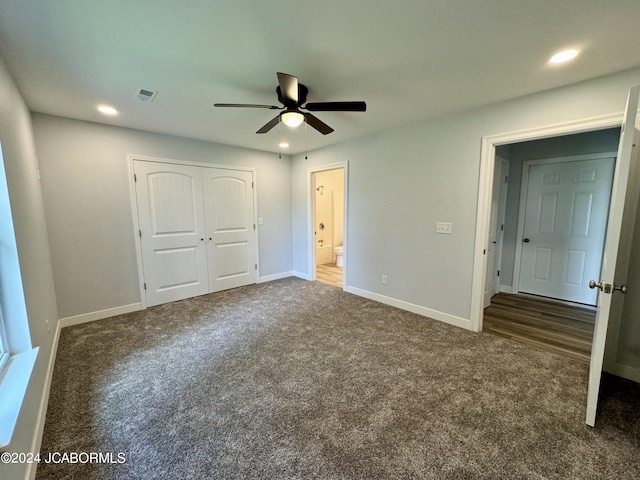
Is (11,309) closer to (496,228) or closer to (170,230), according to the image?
(170,230)

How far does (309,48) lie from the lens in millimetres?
1705

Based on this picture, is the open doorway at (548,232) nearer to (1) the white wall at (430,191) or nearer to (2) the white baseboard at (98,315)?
(1) the white wall at (430,191)

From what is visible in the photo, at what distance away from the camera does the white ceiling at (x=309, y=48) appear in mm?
1387

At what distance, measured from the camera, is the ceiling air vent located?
2.28 meters

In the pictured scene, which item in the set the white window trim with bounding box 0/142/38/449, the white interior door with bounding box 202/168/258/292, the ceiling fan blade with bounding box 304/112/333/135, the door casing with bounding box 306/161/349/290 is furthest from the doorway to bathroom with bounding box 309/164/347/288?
the white window trim with bounding box 0/142/38/449

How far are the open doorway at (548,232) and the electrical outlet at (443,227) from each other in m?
0.71

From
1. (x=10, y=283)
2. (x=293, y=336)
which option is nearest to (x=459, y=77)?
(x=293, y=336)

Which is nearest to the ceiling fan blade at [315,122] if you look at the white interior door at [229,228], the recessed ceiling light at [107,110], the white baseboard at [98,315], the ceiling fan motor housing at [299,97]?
the ceiling fan motor housing at [299,97]

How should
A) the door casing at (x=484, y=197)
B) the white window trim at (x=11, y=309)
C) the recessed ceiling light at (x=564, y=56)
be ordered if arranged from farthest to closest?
the door casing at (x=484, y=197)
the recessed ceiling light at (x=564, y=56)
the white window trim at (x=11, y=309)

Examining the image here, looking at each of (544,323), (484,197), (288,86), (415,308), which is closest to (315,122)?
(288,86)

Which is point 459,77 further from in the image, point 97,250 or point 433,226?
point 97,250

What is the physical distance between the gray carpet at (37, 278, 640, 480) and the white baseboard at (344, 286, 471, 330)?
0.16m

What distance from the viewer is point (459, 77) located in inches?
81.9

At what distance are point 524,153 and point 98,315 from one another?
617 cm
